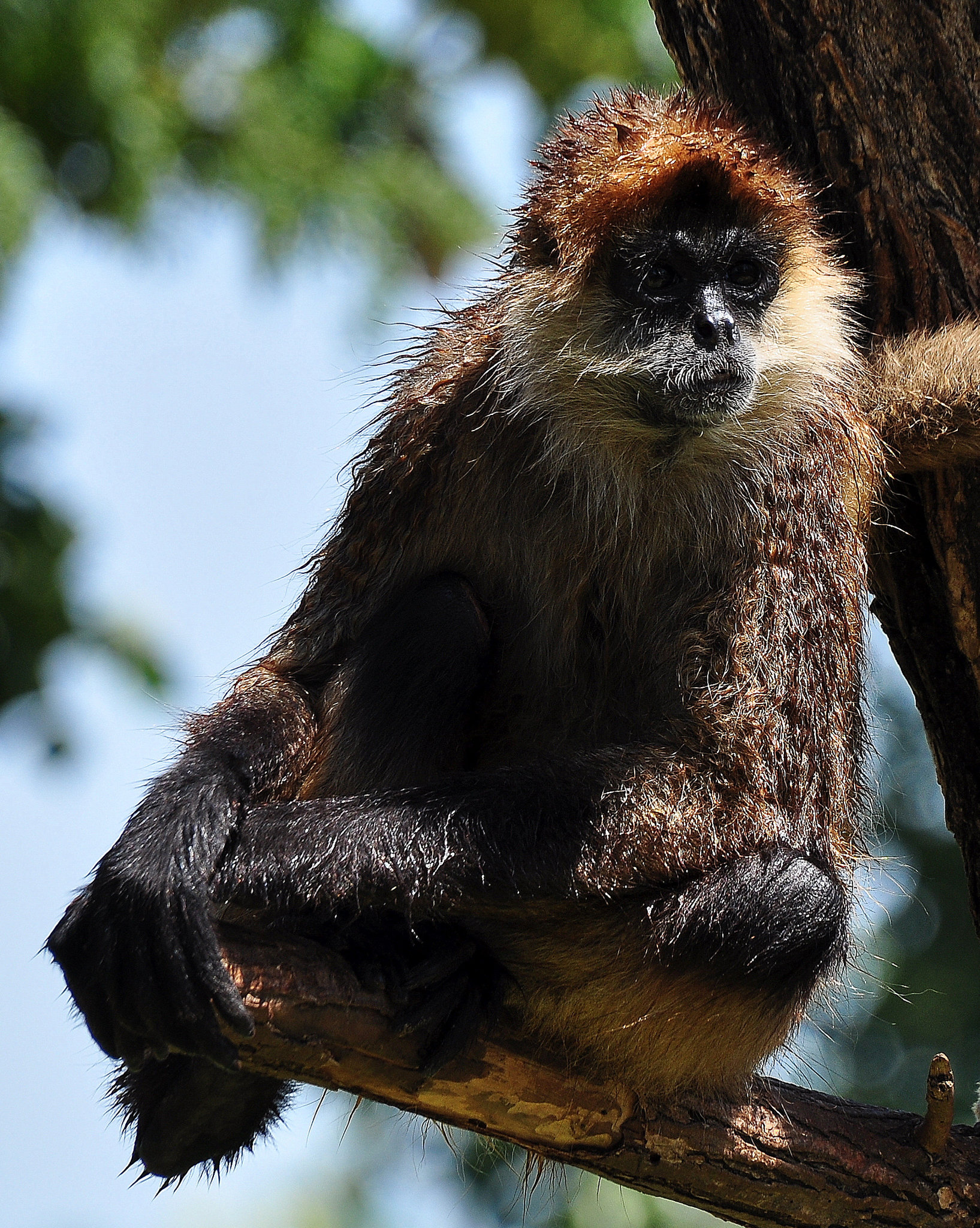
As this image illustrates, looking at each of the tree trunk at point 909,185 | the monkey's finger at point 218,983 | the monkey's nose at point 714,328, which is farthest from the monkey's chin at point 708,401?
the monkey's finger at point 218,983

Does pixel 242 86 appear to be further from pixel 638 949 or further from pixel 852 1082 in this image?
pixel 638 949

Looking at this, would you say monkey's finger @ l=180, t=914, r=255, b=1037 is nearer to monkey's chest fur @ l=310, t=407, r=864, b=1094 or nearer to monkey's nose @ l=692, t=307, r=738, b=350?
monkey's chest fur @ l=310, t=407, r=864, b=1094

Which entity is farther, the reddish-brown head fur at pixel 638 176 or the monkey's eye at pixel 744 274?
the monkey's eye at pixel 744 274

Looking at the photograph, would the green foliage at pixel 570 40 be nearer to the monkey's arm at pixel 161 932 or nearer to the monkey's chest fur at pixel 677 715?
the monkey's chest fur at pixel 677 715

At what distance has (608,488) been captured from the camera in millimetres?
5156

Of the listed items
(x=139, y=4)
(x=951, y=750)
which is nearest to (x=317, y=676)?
(x=951, y=750)

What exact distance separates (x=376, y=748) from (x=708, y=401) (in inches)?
64.4

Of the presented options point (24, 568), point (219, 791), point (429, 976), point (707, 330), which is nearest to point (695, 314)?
point (707, 330)

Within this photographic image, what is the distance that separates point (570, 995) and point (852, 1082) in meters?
5.91

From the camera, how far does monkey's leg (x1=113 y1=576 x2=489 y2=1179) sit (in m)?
4.39

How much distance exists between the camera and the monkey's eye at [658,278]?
484 cm

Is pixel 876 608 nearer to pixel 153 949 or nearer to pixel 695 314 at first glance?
pixel 695 314

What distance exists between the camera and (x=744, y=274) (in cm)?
489

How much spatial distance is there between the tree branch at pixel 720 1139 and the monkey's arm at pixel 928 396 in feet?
7.64
